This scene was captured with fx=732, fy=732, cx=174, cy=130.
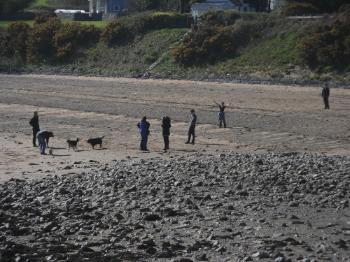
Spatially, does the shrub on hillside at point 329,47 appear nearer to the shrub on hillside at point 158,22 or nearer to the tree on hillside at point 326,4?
the tree on hillside at point 326,4

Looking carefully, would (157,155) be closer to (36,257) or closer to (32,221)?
(32,221)

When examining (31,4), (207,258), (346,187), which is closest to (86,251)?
(207,258)

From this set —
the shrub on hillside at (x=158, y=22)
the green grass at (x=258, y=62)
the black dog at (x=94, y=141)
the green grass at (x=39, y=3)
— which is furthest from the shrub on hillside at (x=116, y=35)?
the black dog at (x=94, y=141)

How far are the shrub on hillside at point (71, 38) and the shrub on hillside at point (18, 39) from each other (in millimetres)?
4384

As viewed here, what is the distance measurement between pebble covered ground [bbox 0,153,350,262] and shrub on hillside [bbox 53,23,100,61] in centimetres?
5669

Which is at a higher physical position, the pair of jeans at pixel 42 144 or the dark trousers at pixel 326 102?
the dark trousers at pixel 326 102

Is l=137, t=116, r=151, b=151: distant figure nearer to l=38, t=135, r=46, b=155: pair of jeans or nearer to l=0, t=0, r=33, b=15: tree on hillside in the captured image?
l=38, t=135, r=46, b=155: pair of jeans

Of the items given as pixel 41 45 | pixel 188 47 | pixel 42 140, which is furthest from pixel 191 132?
pixel 41 45

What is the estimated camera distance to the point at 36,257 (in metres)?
12.4

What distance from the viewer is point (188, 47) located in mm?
65562

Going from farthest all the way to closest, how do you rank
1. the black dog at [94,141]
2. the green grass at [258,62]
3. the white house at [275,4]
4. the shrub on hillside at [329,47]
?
1. the white house at [275,4]
2. the green grass at [258,62]
3. the shrub on hillside at [329,47]
4. the black dog at [94,141]

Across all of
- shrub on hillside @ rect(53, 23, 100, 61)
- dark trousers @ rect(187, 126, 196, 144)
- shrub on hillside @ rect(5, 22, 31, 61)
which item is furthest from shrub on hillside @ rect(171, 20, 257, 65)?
dark trousers @ rect(187, 126, 196, 144)

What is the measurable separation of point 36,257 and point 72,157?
11.4m

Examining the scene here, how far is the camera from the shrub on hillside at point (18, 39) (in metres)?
80.4
